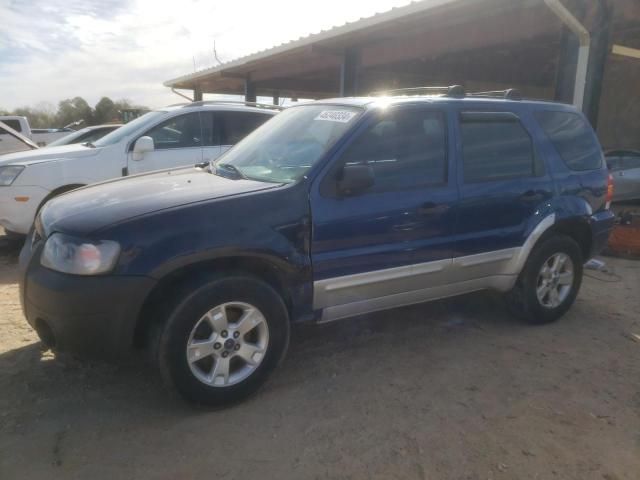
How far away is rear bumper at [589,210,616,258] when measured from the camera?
15.1 feet

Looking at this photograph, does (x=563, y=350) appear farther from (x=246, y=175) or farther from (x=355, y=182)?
(x=246, y=175)

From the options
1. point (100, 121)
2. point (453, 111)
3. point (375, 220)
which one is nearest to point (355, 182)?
point (375, 220)

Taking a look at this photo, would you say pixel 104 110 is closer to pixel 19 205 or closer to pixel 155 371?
pixel 19 205

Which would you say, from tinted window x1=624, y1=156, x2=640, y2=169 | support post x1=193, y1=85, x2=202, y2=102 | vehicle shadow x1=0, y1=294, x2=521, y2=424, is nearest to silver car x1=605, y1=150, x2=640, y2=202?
tinted window x1=624, y1=156, x2=640, y2=169

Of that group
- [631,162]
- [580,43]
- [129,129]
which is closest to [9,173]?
[129,129]

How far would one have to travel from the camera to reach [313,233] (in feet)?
10.5

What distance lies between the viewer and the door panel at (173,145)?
267 inches

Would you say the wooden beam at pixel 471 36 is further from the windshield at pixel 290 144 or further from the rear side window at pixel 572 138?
the windshield at pixel 290 144

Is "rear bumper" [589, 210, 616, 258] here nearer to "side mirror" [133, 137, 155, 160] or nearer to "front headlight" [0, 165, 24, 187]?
"side mirror" [133, 137, 155, 160]

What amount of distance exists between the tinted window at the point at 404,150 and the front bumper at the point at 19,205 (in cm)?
441

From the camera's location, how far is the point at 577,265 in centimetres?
457

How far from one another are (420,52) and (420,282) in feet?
27.3

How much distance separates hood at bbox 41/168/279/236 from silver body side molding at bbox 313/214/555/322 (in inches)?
32.0

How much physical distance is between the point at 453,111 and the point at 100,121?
3958 centimetres
